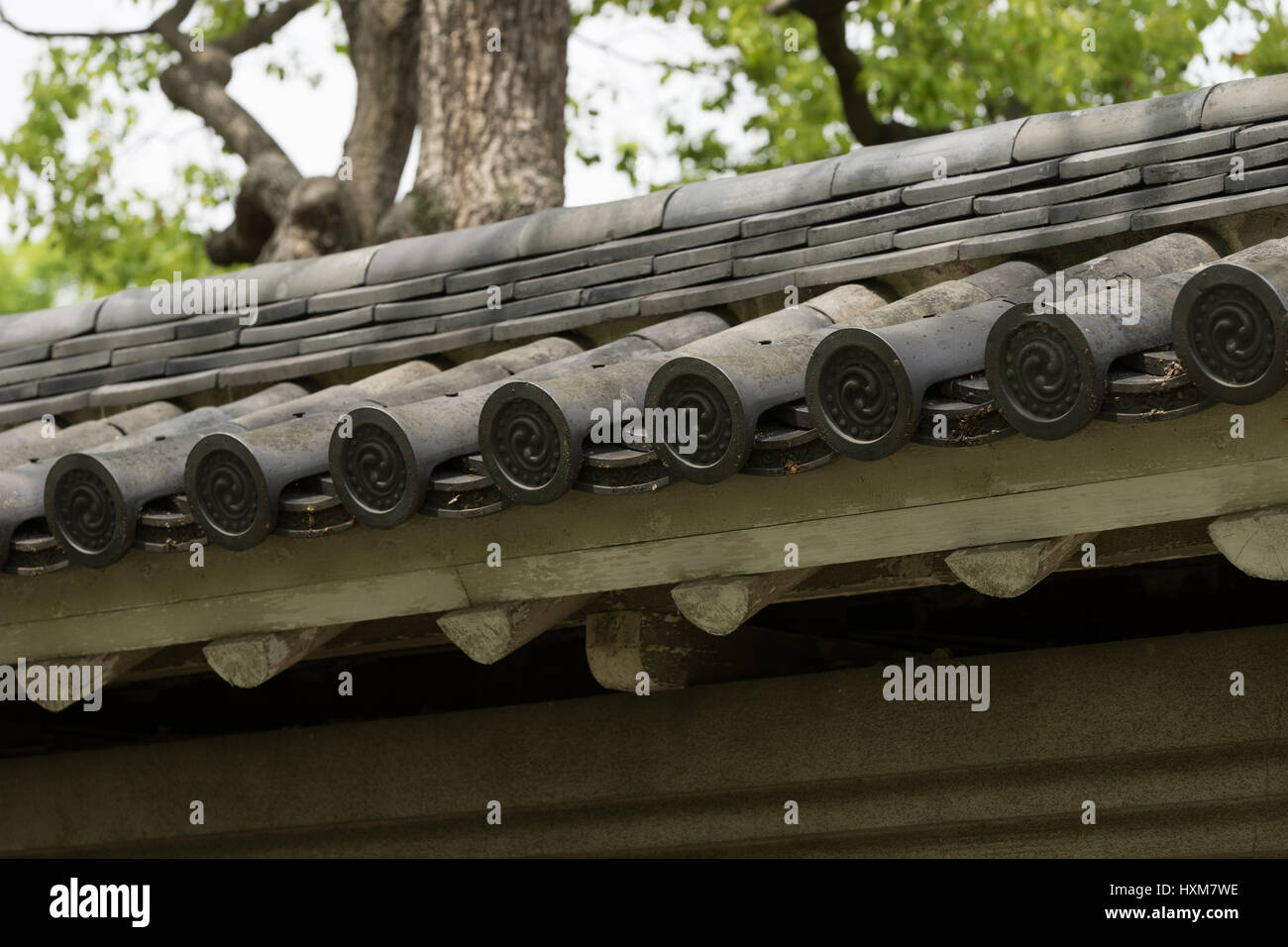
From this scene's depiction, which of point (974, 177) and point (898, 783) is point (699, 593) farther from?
point (974, 177)

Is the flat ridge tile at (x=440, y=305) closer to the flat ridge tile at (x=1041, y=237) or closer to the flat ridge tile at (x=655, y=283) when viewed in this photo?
the flat ridge tile at (x=655, y=283)

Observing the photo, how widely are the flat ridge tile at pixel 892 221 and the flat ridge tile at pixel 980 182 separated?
2 centimetres

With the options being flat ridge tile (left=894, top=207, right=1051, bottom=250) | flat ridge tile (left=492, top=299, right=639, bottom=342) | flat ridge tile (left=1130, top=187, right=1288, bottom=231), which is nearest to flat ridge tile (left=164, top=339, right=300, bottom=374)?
flat ridge tile (left=492, top=299, right=639, bottom=342)

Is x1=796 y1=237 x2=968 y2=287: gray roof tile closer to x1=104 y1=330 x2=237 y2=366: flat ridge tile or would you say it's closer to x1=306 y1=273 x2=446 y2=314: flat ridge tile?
x1=306 y1=273 x2=446 y2=314: flat ridge tile

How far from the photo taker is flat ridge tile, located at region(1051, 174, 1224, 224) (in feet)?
10.3

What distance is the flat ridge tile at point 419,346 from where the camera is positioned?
397 cm

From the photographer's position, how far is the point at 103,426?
13.7 ft

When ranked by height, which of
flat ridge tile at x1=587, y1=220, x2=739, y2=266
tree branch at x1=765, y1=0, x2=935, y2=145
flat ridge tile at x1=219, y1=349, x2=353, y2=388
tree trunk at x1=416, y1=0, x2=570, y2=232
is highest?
tree branch at x1=765, y1=0, x2=935, y2=145

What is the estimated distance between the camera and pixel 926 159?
11.9 ft

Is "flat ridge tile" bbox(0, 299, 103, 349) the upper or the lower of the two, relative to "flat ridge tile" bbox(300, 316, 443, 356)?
upper

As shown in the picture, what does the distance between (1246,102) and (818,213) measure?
0.96 meters

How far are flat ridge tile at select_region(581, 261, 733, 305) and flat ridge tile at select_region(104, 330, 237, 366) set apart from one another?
3.92 ft

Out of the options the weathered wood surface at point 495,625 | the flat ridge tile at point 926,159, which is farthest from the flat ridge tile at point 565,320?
the weathered wood surface at point 495,625

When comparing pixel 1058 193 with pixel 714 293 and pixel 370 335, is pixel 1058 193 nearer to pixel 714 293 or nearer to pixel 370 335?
pixel 714 293
